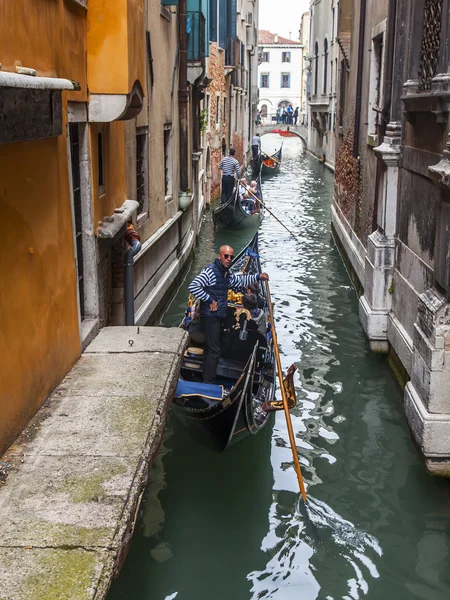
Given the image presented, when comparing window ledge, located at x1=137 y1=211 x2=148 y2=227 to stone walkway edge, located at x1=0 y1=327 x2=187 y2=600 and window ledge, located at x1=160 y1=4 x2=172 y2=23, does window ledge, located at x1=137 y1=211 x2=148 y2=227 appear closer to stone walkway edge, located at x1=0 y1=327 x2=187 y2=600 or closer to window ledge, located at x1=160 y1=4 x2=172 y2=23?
window ledge, located at x1=160 y1=4 x2=172 y2=23

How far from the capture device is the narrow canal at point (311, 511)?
4.25 m

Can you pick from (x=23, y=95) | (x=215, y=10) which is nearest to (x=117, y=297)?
(x=23, y=95)

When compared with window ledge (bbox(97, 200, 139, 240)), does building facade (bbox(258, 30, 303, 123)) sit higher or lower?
higher

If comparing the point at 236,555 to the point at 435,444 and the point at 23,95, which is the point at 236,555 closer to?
the point at 435,444

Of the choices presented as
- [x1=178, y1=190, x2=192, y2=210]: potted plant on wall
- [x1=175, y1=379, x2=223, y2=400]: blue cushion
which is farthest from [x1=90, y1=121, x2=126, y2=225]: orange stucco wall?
[x1=178, y1=190, x2=192, y2=210]: potted plant on wall

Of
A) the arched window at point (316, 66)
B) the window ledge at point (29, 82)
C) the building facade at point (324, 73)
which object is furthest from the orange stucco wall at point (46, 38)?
the arched window at point (316, 66)

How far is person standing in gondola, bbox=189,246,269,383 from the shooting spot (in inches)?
254

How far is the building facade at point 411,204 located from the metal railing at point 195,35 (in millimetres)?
2359

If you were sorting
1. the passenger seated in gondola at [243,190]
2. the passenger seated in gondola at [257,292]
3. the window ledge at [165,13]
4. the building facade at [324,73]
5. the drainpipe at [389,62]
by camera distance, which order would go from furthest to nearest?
the building facade at [324,73] < the passenger seated in gondola at [243,190] < the window ledge at [165,13] < the passenger seated in gondola at [257,292] < the drainpipe at [389,62]

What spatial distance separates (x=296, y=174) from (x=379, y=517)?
24.0 meters

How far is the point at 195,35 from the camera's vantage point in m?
11.2

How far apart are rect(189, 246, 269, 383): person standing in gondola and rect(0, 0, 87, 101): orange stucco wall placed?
6.50 ft

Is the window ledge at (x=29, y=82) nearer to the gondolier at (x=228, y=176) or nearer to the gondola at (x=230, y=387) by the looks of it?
the gondola at (x=230, y=387)

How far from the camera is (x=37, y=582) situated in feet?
8.82
